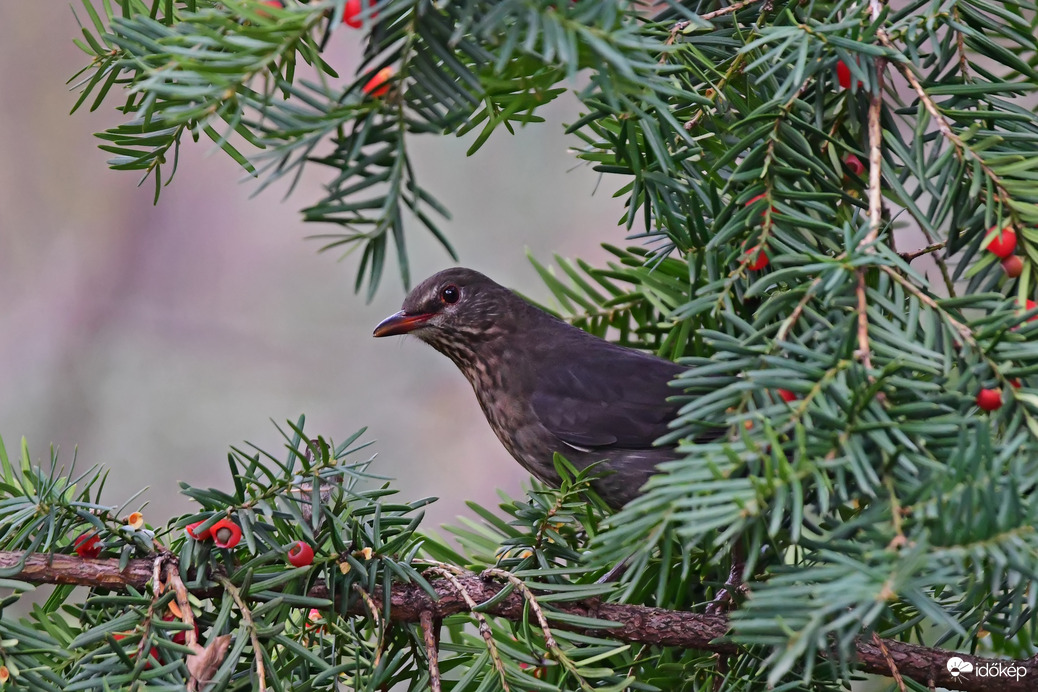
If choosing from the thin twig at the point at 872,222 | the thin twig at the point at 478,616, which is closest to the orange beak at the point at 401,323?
the thin twig at the point at 478,616

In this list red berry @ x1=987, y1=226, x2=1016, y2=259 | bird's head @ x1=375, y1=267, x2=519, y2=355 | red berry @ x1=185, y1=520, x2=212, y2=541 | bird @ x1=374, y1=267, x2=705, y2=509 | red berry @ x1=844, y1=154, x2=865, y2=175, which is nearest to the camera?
red berry @ x1=987, y1=226, x2=1016, y2=259

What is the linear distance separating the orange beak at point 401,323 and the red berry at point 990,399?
1.56 meters

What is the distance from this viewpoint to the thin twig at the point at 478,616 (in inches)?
42.5

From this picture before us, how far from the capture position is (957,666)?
45.6 inches

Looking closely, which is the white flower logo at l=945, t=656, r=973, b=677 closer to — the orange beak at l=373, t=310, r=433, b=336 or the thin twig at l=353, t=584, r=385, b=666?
the thin twig at l=353, t=584, r=385, b=666

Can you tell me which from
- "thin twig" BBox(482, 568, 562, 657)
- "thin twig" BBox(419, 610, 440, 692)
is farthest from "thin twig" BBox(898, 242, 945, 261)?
"thin twig" BBox(419, 610, 440, 692)

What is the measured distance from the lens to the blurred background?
12.6ft

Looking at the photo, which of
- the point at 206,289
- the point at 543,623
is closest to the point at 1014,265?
the point at 543,623

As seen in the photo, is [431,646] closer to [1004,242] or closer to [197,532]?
[197,532]

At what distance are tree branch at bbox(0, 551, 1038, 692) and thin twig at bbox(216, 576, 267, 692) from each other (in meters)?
0.10

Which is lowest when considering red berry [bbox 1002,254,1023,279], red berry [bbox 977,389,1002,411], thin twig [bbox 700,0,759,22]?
red berry [bbox 977,389,1002,411]

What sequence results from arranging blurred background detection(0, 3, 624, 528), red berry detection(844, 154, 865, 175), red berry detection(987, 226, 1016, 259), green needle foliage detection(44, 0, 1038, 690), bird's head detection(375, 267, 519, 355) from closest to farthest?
green needle foliage detection(44, 0, 1038, 690)
red berry detection(987, 226, 1016, 259)
red berry detection(844, 154, 865, 175)
bird's head detection(375, 267, 519, 355)
blurred background detection(0, 3, 624, 528)

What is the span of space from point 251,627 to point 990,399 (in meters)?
0.76

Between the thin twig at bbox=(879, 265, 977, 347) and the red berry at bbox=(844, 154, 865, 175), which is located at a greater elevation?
the red berry at bbox=(844, 154, 865, 175)
